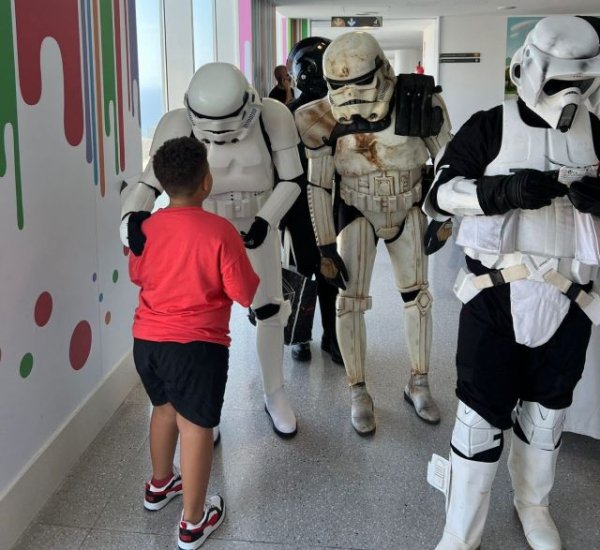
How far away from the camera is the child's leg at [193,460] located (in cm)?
164

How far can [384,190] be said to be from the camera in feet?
7.44

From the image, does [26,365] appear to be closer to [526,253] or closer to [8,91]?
[8,91]

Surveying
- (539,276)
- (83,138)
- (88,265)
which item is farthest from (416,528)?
(83,138)

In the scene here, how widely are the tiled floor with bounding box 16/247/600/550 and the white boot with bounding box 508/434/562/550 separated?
0.21 feet

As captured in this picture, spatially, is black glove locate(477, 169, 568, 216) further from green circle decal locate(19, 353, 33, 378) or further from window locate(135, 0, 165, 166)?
window locate(135, 0, 165, 166)

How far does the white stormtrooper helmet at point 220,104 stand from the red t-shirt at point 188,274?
425 millimetres

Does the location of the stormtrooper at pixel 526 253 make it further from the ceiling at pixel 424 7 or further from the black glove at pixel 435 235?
the ceiling at pixel 424 7

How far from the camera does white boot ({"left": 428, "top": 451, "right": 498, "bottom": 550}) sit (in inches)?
62.4

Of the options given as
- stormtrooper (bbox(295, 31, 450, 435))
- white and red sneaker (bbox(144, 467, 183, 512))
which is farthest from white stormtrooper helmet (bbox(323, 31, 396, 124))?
white and red sneaker (bbox(144, 467, 183, 512))

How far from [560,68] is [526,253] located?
0.41 metres

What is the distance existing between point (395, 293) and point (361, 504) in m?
2.41

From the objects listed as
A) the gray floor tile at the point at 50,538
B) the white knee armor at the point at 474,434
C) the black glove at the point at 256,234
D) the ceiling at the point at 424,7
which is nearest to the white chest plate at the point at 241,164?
the black glove at the point at 256,234

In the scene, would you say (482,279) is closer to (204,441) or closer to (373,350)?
(204,441)

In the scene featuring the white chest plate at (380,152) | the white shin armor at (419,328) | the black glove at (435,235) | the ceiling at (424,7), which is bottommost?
the white shin armor at (419,328)
